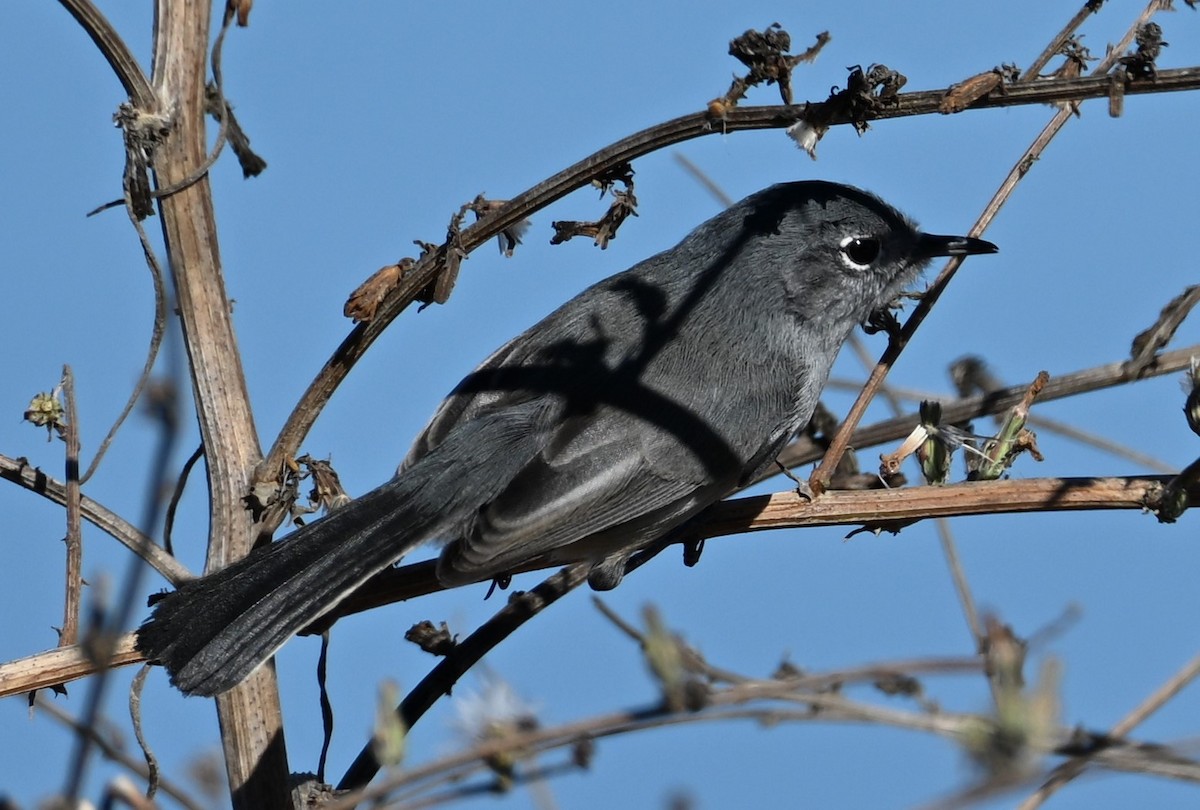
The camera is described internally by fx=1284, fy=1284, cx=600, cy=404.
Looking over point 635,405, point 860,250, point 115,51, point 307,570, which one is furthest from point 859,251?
point 115,51

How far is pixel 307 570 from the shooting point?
2.89 metres

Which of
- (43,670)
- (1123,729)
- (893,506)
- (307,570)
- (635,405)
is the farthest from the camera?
(635,405)

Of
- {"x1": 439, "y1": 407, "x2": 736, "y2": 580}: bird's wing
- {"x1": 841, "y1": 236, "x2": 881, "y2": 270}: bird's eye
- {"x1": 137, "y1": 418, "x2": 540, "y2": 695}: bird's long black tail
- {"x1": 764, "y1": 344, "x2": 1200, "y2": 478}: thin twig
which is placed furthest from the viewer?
{"x1": 841, "y1": 236, "x2": 881, "y2": 270}: bird's eye

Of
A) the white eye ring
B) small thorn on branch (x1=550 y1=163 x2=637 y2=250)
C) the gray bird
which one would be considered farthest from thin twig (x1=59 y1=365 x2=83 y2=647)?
the white eye ring

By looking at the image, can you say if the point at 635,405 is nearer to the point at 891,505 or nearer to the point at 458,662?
the point at 891,505

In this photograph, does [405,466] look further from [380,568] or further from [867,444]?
[867,444]

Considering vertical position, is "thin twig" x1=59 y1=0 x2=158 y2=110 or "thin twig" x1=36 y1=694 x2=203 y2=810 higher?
"thin twig" x1=59 y1=0 x2=158 y2=110

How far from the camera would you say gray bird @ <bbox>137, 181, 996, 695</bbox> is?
3.27 m

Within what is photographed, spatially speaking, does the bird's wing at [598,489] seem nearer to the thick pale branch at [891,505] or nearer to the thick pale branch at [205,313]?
the thick pale branch at [891,505]

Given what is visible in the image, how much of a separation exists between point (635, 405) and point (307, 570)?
47.3 inches

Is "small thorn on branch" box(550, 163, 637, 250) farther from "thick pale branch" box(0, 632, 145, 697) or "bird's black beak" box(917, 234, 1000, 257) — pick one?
"bird's black beak" box(917, 234, 1000, 257)

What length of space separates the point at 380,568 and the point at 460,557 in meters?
0.24

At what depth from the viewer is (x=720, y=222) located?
4.26 meters

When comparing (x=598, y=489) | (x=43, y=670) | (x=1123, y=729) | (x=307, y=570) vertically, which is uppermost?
(x=598, y=489)
